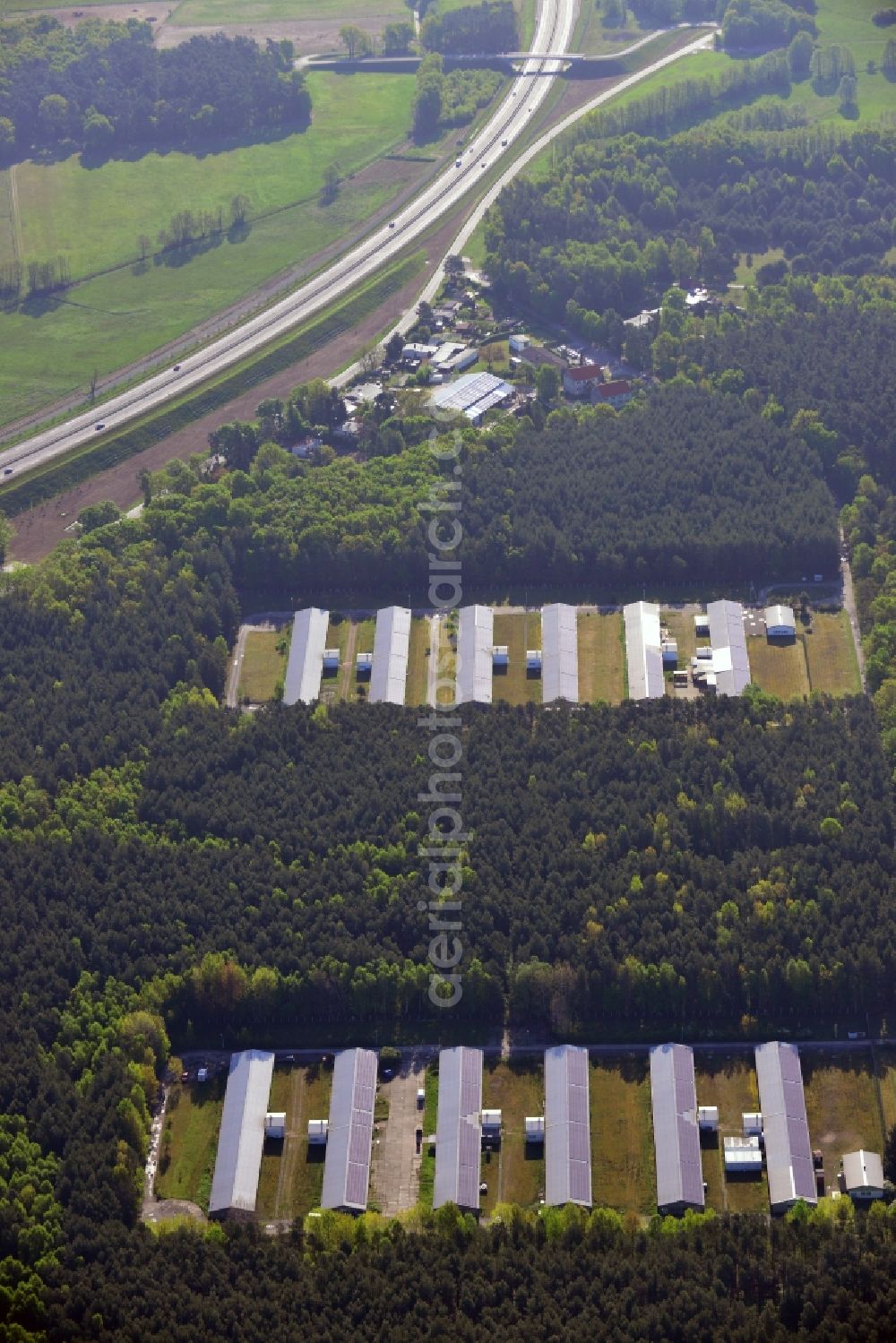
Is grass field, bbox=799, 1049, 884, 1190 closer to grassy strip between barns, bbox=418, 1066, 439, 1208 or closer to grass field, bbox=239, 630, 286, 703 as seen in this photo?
grassy strip between barns, bbox=418, 1066, 439, 1208

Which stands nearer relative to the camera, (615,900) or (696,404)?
(615,900)

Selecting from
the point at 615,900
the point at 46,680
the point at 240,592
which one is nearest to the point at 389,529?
the point at 240,592

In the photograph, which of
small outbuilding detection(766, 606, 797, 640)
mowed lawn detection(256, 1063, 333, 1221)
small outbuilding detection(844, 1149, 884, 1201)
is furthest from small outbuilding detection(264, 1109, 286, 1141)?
small outbuilding detection(766, 606, 797, 640)

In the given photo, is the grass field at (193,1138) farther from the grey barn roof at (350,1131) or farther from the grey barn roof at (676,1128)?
the grey barn roof at (676,1128)

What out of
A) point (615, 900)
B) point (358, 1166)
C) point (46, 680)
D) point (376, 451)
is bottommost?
point (358, 1166)

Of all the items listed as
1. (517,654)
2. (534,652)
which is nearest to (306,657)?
(517,654)

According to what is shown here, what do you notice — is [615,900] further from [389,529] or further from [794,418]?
[794,418]
